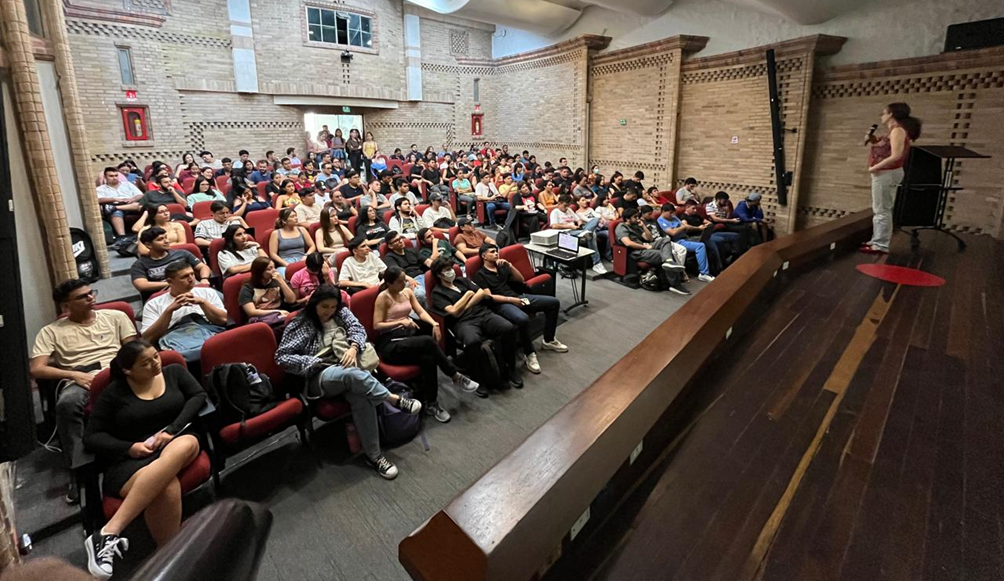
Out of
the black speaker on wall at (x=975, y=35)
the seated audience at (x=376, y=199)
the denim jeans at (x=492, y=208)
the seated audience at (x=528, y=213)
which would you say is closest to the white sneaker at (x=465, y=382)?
the seated audience at (x=528, y=213)

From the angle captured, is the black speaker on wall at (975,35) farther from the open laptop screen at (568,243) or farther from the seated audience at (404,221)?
the seated audience at (404,221)

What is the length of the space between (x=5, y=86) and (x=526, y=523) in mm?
5045

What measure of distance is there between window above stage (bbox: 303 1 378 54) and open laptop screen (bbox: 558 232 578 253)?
10818mm

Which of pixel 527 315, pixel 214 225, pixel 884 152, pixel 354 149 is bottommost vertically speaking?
pixel 527 315

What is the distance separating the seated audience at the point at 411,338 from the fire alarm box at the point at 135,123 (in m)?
10.4

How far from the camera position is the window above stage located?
498 inches

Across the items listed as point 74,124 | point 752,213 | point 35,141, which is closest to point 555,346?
point 35,141

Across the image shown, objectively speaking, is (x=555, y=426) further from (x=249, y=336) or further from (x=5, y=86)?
(x=5, y=86)

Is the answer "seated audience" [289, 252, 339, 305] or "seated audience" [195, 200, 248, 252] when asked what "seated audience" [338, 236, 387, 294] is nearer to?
"seated audience" [289, 252, 339, 305]

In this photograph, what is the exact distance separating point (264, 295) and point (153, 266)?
1.12 metres

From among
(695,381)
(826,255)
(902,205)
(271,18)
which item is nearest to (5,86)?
(695,381)

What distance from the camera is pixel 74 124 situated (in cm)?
532

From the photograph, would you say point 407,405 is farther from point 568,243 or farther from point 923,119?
point 923,119

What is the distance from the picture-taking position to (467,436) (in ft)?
10.9
